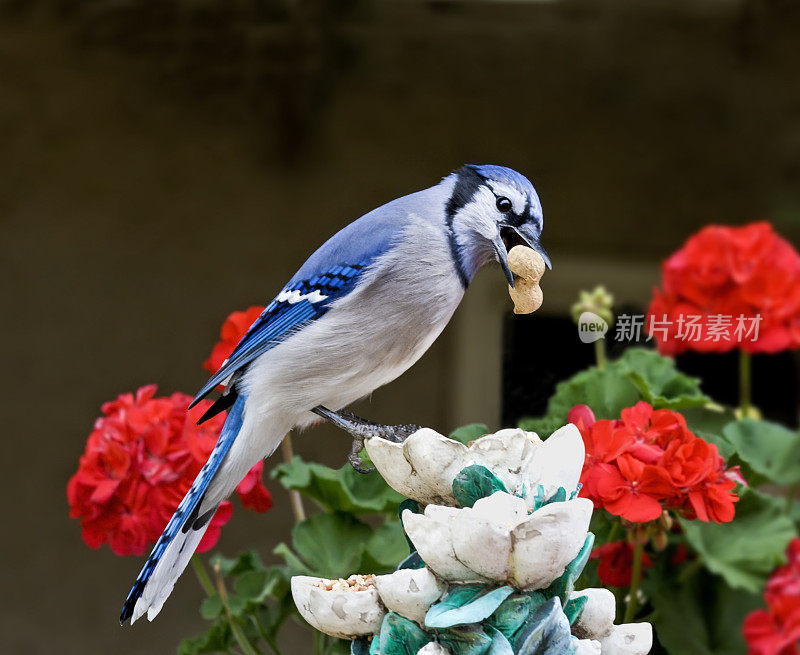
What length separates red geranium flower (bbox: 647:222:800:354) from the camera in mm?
1132

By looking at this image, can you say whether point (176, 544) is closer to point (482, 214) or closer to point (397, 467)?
point (397, 467)

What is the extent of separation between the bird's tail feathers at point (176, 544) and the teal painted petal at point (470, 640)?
0.81 feet

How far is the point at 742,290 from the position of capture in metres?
1.14

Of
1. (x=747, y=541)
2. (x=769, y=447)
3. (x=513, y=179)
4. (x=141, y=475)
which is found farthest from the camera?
(x=769, y=447)

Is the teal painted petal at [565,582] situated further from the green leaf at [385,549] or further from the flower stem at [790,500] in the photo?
the flower stem at [790,500]

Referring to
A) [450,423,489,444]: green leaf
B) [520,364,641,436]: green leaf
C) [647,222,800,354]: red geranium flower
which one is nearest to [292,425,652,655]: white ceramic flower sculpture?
[450,423,489,444]: green leaf

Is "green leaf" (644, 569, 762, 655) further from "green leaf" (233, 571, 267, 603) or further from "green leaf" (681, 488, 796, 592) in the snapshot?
"green leaf" (233, 571, 267, 603)

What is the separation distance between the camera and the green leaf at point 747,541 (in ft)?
3.39

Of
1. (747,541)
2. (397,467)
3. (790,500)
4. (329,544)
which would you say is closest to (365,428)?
(397,467)

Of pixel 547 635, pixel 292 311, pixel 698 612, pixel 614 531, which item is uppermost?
pixel 292 311

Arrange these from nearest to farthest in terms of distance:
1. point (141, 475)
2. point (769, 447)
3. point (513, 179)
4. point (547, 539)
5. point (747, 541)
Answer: point (547, 539), point (513, 179), point (141, 475), point (747, 541), point (769, 447)

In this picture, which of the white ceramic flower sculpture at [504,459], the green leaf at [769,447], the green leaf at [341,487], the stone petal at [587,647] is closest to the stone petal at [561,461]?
the white ceramic flower sculpture at [504,459]

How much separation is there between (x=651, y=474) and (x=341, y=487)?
1.05 ft

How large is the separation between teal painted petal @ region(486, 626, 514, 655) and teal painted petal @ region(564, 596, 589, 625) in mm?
55
